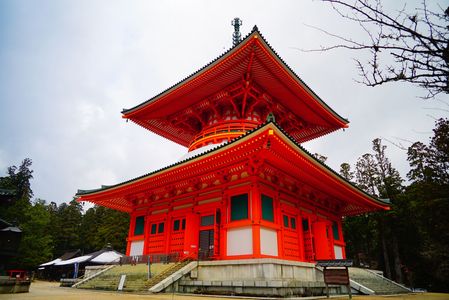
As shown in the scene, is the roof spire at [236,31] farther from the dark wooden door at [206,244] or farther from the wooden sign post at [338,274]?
the wooden sign post at [338,274]

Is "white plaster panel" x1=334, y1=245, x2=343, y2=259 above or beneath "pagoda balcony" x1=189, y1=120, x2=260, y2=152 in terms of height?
beneath

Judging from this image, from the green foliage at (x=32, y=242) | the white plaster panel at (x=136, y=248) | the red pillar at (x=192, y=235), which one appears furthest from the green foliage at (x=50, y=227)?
the red pillar at (x=192, y=235)

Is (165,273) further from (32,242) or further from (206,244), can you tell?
(32,242)

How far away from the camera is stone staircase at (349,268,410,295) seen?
1314 cm

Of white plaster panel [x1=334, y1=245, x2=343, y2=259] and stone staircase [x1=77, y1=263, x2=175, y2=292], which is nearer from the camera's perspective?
stone staircase [x1=77, y1=263, x2=175, y2=292]

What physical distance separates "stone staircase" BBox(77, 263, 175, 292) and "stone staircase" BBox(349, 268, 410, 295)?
8.59 metres

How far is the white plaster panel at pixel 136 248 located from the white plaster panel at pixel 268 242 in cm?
832

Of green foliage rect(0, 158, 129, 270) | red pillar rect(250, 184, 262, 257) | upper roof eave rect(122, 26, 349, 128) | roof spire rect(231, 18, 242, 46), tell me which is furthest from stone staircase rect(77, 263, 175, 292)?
green foliage rect(0, 158, 129, 270)

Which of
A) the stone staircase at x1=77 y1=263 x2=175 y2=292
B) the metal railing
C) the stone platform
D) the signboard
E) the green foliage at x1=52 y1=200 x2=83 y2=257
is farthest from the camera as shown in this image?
the green foliage at x1=52 y1=200 x2=83 y2=257

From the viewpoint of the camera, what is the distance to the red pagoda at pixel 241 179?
12219mm

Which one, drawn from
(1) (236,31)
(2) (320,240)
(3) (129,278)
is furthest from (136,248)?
(1) (236,31)

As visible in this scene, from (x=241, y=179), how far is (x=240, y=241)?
2694 millimetres

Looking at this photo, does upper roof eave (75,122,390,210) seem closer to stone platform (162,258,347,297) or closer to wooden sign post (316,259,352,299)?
wooden sign post (316,259,352,299)

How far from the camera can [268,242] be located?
12.3 m
